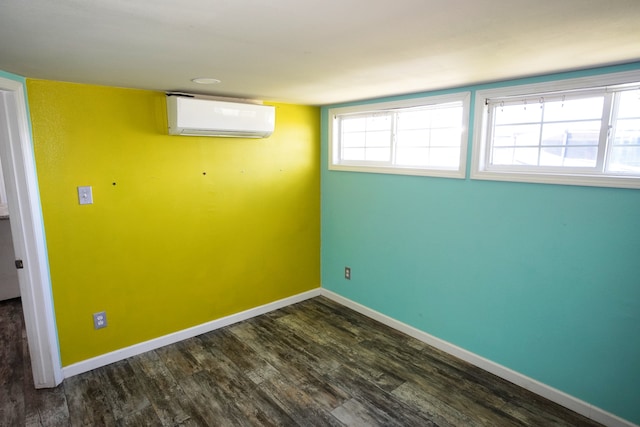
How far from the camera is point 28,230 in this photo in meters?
2.25

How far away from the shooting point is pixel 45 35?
1.38 metres

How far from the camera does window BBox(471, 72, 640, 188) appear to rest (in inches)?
79.4

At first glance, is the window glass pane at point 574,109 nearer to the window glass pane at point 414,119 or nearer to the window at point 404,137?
the window at point 404,137

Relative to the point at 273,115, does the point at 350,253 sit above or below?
below

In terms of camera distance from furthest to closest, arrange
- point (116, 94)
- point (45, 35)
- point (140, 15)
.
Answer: point (116, 94) < point (45, 35) < point (140, 15)

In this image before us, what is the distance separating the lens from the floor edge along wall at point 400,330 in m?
2.21

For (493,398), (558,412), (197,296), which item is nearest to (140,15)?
(197,296)

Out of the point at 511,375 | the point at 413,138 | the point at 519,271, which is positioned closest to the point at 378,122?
the point at 413,138

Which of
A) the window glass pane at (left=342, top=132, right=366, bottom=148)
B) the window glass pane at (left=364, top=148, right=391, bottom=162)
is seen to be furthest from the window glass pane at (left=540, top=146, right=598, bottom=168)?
the window glass pane at (left=342, top=132, right=366, bottom=148)

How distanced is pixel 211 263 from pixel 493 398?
7.97ft

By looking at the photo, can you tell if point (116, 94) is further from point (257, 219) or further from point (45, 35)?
point (257, 219)

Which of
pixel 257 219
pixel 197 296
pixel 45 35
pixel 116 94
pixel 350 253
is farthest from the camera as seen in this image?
pixel 350 253

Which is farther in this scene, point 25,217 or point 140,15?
point 25,217

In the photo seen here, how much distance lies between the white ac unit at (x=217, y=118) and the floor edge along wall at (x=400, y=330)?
5.64ft
